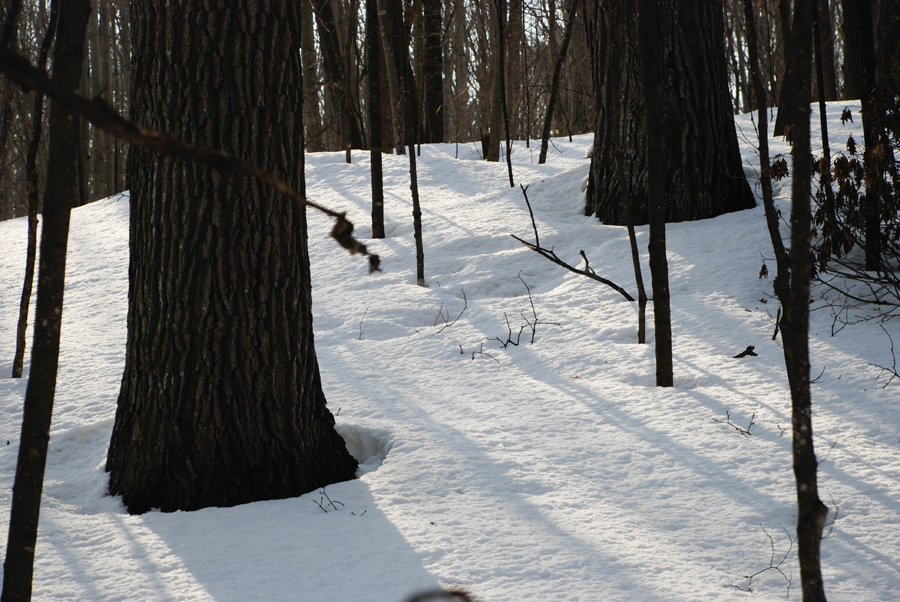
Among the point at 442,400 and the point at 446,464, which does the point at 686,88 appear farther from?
the point at 446,464

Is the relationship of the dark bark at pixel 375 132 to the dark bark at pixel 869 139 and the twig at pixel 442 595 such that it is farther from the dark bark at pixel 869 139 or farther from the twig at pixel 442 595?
the twig at pixel 442 595

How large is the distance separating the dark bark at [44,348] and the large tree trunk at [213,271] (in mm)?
1184

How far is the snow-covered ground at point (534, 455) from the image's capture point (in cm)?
194

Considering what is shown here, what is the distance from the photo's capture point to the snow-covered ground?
1943 mm

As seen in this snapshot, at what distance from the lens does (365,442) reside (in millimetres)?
3055

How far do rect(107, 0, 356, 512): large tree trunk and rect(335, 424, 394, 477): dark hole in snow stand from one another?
0.40 metres

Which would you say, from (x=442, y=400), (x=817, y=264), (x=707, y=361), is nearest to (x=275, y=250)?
(x=442, y=400)

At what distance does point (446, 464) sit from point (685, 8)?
2.55 metres

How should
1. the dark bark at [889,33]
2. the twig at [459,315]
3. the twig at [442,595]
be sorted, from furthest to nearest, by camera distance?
the dark bark at [889,33]
the twig at [459,315]
the twig at [442,595]

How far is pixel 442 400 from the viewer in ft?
11.1

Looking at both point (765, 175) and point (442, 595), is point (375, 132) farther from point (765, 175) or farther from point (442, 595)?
point (442, 595)

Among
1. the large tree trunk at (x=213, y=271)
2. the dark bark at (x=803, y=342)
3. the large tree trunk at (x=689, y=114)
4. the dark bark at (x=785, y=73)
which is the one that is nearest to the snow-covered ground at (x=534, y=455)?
the large tree trunk at (x=213, y=271)

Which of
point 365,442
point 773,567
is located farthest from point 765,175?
point 365,442

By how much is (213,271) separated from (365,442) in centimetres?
111
